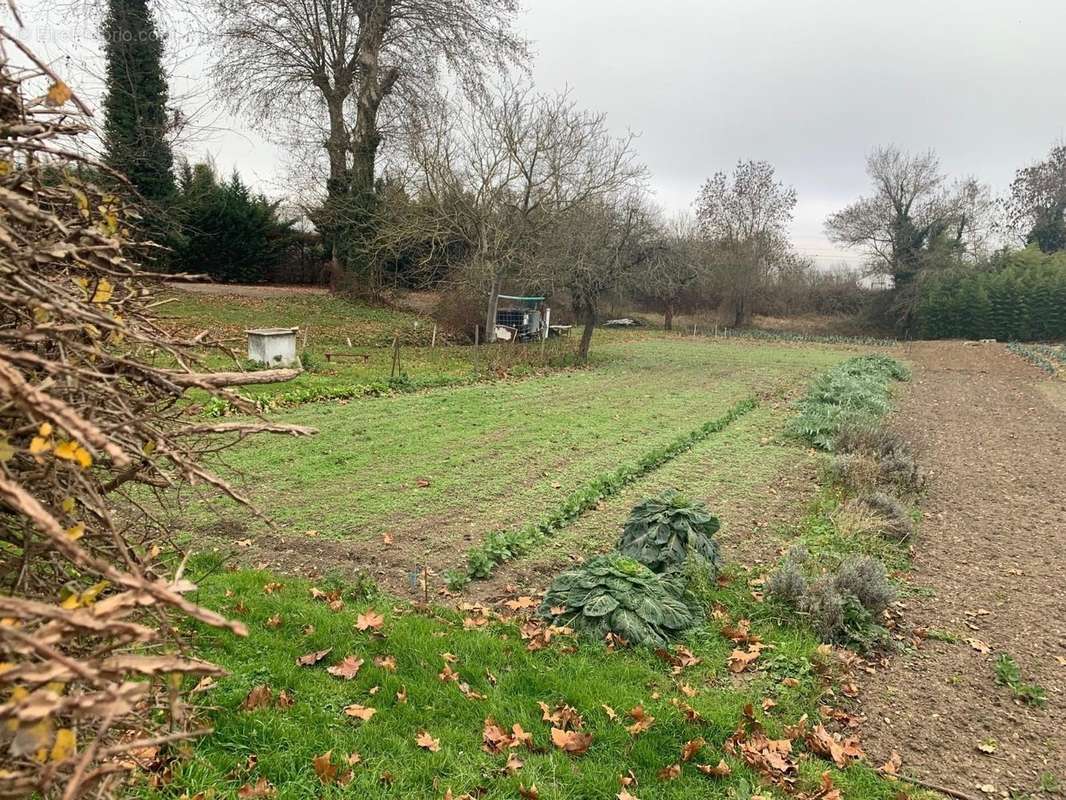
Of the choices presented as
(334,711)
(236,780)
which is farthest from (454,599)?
(236,780)

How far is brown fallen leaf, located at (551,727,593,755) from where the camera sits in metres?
3.31

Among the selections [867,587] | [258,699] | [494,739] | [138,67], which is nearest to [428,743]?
[494,739]

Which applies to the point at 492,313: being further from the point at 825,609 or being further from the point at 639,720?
the point at 639,720

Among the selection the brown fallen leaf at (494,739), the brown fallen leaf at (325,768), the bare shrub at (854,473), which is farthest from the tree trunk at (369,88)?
the brown fallen leaf at (325,768)

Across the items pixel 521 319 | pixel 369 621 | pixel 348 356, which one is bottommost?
pixel 369 621

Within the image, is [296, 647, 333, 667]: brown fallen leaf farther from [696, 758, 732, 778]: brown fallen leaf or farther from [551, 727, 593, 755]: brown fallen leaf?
[696, 758, 732, 778]: brown fallen leaf

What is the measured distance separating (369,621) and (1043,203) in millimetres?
53515

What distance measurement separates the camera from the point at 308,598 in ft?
15.2

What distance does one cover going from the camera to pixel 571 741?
333 centimetres

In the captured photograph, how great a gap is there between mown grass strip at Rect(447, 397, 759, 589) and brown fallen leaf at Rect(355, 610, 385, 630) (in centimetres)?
83

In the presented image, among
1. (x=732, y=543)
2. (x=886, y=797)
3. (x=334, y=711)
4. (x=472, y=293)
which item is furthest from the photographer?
(x=472, y=293)

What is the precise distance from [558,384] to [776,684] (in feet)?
39.7

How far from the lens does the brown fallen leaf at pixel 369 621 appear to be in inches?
164

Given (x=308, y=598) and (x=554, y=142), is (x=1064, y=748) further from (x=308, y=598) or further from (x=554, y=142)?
(x=554, y=142)
